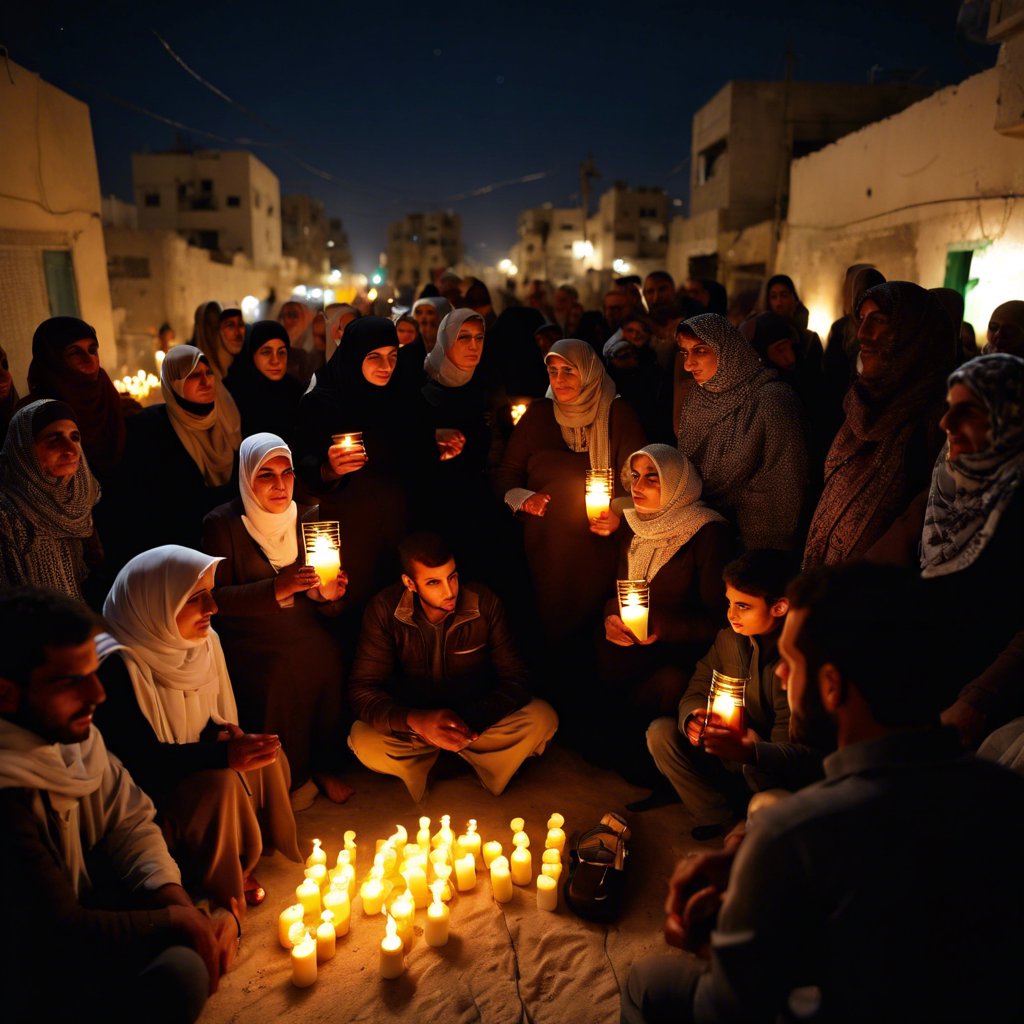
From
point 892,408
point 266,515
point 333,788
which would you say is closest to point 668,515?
point 892,408

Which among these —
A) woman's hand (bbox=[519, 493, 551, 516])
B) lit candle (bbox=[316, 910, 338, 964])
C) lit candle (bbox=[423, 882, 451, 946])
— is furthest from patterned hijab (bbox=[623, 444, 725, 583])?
lit candle (bbox=[316, 910, 338, 964])

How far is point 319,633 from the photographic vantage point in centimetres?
407

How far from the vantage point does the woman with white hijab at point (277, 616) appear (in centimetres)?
371

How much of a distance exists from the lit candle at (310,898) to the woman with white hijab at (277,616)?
0.87 m

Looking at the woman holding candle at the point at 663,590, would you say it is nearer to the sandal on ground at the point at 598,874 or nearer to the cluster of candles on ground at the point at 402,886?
the sandal on ground at the point at 598,874

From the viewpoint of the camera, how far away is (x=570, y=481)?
14.6 feet

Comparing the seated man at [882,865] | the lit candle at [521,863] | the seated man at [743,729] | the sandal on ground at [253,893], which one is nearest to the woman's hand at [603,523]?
the seated man at [743,729]

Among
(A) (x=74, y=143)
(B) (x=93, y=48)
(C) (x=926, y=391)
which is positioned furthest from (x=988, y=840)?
(B) (x=93, y=48)

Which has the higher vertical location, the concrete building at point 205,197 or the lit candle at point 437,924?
the concrete building at point 205,197

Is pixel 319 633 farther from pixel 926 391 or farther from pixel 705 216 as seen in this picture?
pixel 705 216

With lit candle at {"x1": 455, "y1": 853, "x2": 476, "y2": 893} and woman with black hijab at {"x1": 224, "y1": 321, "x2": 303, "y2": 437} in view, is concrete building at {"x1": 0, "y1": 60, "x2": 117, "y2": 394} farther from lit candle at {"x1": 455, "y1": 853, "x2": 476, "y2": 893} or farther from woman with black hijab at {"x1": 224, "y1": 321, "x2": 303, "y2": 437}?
lit candle at {"x1": 455, "y1": 853, "x2": 476, "y2": 893}

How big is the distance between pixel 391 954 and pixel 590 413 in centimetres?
280

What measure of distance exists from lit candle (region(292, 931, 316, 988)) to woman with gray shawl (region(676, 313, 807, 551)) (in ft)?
8.74

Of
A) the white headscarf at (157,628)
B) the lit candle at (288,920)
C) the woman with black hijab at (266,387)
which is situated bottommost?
the lit candle at (288,920)
